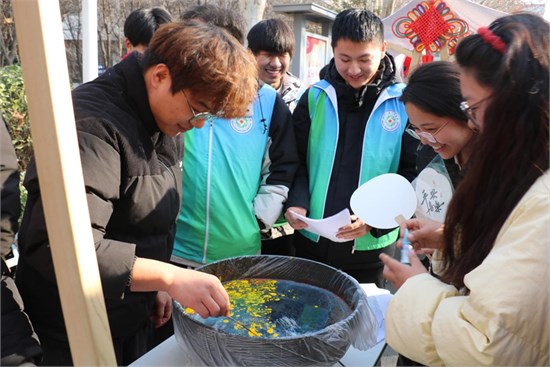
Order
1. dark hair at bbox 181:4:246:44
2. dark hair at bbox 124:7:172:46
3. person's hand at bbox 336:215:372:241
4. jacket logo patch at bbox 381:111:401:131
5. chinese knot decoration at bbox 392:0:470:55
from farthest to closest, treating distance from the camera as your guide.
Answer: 1. chinese knot decoration at bbox 392:0:470:55
2. dark hair at bbox 124:7:172:46
3. dark hair at bbox 181:4:246:44
4. jacket logo patch at bbox 381:111:401:131
5. person's hand at bbox 336:215:372:241

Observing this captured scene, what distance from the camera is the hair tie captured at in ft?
3.07

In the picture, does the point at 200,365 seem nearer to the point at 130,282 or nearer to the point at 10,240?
the point at 130,282

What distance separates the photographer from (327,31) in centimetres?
869

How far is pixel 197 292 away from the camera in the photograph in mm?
→ 1071

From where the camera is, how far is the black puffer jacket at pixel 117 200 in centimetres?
106

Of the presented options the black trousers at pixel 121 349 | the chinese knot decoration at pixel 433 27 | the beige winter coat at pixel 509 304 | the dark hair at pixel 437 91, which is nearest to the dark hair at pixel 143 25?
the dark hair at pixel 437 91

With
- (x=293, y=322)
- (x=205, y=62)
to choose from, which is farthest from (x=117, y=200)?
(x=293, y=322)

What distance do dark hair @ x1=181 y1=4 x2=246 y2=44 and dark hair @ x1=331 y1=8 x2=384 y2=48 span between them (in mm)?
451

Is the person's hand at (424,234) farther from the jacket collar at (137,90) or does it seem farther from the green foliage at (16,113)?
the green foliage at (16,113)

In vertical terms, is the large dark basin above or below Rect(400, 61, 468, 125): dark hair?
below

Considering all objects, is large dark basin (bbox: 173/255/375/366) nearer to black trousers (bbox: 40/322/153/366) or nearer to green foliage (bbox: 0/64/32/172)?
black trousers (bbox: 40/322/153/366)

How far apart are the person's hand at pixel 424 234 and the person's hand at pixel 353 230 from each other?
12.5 inches

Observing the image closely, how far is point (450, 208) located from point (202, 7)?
5.40 ft

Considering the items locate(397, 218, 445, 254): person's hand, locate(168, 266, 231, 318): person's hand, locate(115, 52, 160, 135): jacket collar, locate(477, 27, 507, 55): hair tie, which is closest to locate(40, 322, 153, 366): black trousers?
locate(168, 266, 231, 318): person's hand
